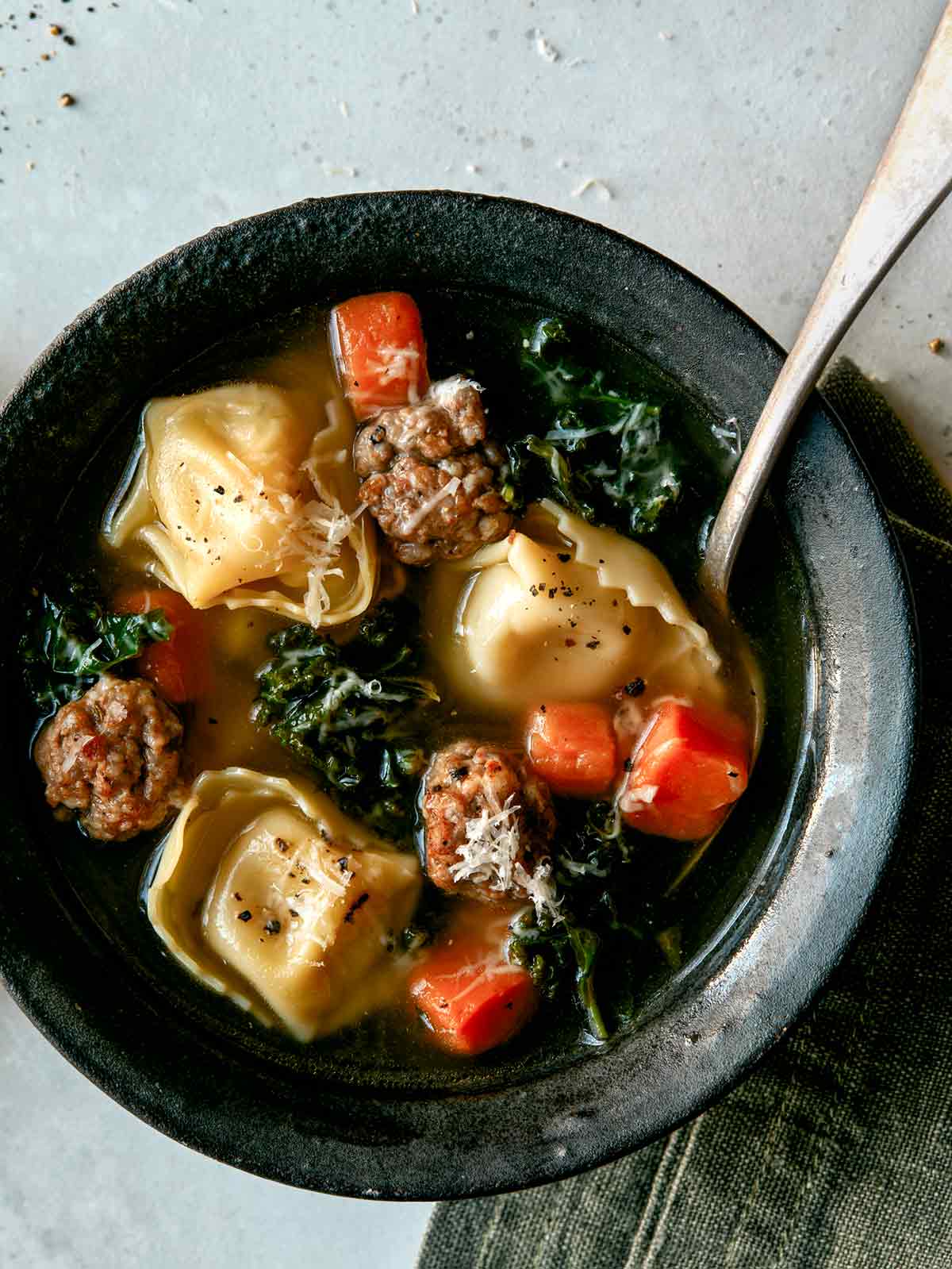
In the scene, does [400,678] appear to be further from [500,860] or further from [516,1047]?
[516,1047]

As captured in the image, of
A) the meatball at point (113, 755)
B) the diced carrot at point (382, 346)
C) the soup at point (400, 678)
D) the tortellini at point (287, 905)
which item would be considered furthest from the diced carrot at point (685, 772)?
the meatball at point (113, 755)

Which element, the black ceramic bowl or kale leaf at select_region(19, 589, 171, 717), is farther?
kale leaf at select_region(19, 589, 171, 717)

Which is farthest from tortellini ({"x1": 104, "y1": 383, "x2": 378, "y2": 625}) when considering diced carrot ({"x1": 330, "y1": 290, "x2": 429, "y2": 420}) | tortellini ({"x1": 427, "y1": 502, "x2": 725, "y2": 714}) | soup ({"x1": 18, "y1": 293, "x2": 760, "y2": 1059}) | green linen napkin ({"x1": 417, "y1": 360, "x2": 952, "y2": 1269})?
green linen napkin ({"x1": 417, "y1": 360, "x2": 952, "y2": 1269})

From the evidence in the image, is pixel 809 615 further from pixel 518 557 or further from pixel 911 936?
pixel 911 936

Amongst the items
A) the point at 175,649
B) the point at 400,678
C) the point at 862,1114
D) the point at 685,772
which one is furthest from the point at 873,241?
the point at 862,1114

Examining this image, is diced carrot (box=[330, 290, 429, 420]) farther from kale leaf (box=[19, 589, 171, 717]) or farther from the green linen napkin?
the green linen napkin
